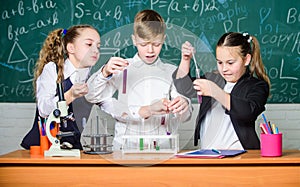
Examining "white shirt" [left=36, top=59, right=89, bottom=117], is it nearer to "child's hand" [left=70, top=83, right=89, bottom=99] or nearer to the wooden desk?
"child's hand" [left=70, top=83, right=89, bottom=99]

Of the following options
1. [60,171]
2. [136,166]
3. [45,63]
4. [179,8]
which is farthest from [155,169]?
[179,8]

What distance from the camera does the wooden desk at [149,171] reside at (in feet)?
8.06

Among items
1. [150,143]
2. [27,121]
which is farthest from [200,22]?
[150,143]

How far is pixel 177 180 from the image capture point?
247 cm

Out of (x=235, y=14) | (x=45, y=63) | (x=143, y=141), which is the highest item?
(x=235, y=14)

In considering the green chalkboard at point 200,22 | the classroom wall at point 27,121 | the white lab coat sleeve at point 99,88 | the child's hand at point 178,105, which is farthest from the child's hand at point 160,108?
the classroom wall at point 27,121

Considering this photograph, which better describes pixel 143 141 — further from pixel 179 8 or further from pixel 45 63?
pixel 179 8

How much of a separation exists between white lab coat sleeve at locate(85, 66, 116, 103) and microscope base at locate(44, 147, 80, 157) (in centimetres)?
39

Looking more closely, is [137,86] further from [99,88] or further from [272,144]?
[272,144]

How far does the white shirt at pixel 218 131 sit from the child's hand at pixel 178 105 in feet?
1.51

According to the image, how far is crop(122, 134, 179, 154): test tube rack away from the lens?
2553 millimetres

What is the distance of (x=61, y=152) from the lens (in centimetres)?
257

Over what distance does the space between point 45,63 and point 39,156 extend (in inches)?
43.2

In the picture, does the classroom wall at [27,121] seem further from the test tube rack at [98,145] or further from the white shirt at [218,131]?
the test tube rack at [98,145]
